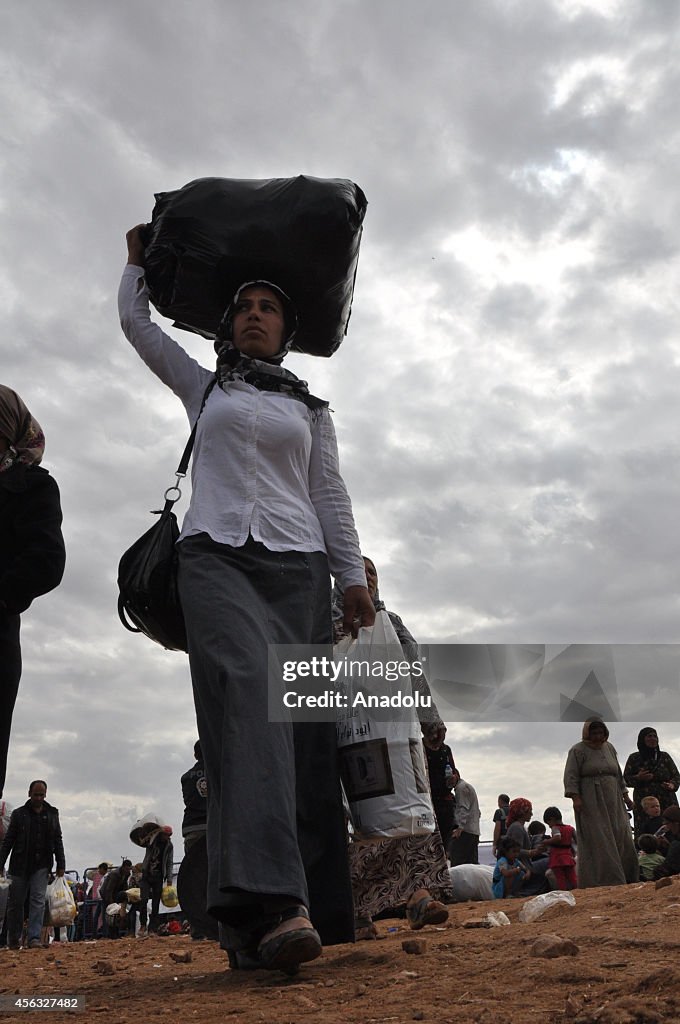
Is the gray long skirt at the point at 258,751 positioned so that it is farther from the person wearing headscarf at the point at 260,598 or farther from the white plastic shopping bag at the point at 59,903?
the white plastic shopping bag at the point at 59,903

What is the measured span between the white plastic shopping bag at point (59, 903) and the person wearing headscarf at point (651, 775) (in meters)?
6.21

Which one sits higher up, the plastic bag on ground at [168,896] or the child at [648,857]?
the plastic bag on ground at [168,896]

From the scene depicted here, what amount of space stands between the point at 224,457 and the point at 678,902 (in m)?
2.68

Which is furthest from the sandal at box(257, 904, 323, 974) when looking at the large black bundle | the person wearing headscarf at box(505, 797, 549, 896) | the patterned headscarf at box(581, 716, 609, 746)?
the person wearing headscarf at box(505, 797, 549, 896)

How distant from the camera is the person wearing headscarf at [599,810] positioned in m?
8.78

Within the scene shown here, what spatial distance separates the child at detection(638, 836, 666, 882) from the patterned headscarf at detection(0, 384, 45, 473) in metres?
7.19

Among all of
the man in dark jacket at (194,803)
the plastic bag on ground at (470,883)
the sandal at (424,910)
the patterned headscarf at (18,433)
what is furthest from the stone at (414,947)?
the plastic bag on ground at (470,883)

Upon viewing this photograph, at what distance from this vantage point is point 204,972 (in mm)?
3346

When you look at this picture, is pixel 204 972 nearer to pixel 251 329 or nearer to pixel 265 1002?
pixel 265 1002

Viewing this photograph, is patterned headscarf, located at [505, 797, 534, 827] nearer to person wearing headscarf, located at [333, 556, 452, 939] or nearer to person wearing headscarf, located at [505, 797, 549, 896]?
person wearing headscarf, located at [505, 797, 549, 896]

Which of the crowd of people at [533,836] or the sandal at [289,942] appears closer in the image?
the sandal at [289,942]

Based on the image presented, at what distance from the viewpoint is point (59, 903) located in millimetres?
11453

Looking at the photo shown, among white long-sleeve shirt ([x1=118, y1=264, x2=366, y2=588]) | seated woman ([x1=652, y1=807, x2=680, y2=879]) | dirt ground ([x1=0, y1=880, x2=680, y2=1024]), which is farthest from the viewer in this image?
seated woman ([x1=652, y1=807, x2=680, y2=879])

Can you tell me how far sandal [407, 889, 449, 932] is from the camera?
402 cm
